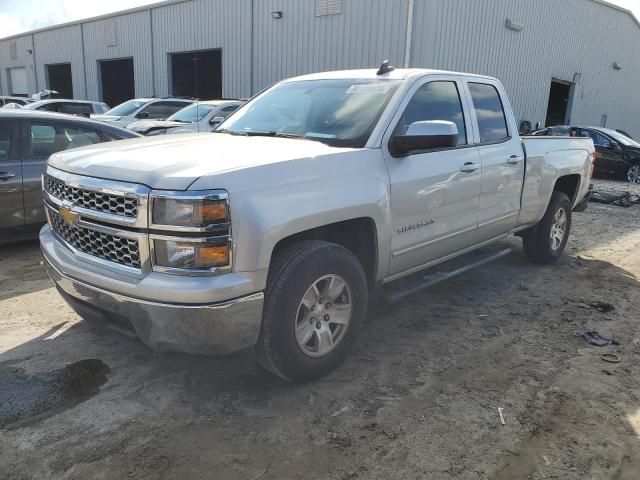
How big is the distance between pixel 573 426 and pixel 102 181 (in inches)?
115

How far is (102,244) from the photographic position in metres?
3.04

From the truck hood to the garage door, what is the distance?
120 ft

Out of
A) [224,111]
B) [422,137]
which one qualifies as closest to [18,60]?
[224,111]

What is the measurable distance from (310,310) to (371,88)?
1.77 meters

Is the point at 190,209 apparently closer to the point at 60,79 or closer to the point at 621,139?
the point at 621,139

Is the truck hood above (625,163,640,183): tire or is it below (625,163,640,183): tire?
above

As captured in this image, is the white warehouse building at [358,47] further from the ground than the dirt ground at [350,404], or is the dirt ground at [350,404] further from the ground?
the white warehouse building at [358,47]

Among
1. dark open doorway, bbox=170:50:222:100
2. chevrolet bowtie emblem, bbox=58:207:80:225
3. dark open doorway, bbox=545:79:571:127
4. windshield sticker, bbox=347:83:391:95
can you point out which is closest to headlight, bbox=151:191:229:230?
chevrolet bowtie emblem, bbox=58:207:80:225

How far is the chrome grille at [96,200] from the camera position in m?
2.82

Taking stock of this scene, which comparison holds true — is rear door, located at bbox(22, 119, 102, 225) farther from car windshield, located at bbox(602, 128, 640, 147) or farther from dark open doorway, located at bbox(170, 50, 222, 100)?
dark open doorway, located at bbox(170, 50, 222, 100)

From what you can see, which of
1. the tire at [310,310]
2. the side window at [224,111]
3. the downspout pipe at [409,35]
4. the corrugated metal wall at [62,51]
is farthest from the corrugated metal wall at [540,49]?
the corrugated metal wall at [62,51]

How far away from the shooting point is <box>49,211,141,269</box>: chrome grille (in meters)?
2.88

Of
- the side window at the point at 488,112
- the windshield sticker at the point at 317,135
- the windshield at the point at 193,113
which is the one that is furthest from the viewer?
the windshield at the point at 193,113

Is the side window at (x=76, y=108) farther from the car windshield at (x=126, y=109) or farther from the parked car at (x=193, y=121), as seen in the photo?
the parked car at (x=193, y=121)
